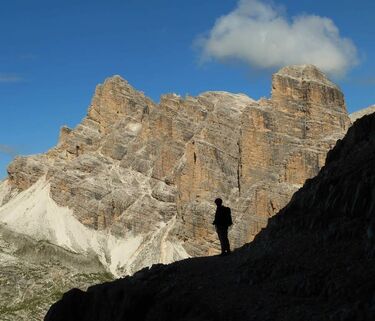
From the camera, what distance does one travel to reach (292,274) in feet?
88.9

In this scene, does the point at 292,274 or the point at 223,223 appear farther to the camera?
the point at 223,223

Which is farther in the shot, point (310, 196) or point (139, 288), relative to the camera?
point (310, 196)

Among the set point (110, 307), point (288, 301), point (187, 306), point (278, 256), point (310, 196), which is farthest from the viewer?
point (310, 196)

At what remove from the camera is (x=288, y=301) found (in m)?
24.2

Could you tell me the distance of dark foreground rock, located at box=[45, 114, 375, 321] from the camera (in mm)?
23188

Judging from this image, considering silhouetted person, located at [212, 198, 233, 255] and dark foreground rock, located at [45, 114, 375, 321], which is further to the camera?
silhouetted person, located at [212, 198, 233, 255]

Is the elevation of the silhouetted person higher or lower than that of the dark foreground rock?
higher

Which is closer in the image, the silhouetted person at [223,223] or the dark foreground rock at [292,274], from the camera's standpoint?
the dark foreground rock at [292,274]

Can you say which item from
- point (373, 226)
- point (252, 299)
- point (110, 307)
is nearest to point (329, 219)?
point (373, 226)

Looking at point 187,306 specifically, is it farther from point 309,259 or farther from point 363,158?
point 363,158

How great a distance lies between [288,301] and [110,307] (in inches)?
467

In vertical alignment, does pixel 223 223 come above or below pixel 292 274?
above

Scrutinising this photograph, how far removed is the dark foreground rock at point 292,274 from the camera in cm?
2319

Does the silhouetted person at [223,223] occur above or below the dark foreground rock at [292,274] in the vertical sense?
above
